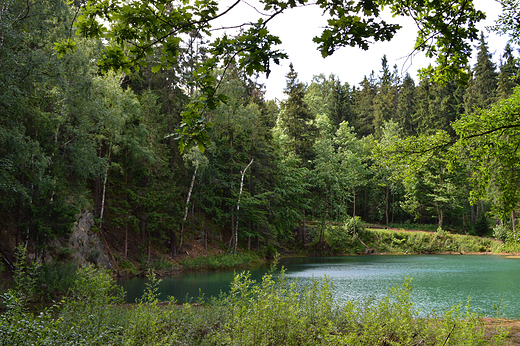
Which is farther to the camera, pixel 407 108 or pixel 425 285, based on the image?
pixel 407 108

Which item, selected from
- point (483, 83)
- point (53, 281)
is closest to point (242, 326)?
point (53, 281)

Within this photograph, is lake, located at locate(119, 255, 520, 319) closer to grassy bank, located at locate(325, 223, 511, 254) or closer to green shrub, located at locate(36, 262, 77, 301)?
green shrub, located at locate(36, 262, 77, 301)

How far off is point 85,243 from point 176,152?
10556mm

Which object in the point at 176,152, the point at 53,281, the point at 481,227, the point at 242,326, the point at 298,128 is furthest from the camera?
the point at 298,128

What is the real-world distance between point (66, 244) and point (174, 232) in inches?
354

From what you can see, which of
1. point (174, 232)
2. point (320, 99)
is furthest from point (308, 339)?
point (320, 99)

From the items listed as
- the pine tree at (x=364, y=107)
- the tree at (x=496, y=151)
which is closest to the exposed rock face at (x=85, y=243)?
the tree at (x=496, y=151)

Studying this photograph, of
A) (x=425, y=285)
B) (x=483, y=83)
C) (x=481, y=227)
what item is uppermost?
(x=483, y=83)

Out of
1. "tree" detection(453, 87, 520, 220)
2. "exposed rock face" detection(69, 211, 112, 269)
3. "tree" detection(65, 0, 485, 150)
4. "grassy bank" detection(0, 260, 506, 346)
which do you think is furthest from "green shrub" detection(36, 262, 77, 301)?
"tree" detection(453, 87, 520, 220)

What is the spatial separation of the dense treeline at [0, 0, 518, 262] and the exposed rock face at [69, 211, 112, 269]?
3.34ft

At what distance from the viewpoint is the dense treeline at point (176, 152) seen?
11.3m

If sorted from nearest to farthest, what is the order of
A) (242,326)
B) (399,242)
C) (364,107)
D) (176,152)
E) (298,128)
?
(242,326) → (176,152) → (399,242) → (298,128) → (364,107)

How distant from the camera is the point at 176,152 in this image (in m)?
24.5

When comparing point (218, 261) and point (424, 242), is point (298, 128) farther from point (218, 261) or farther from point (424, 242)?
point (218, 261)
